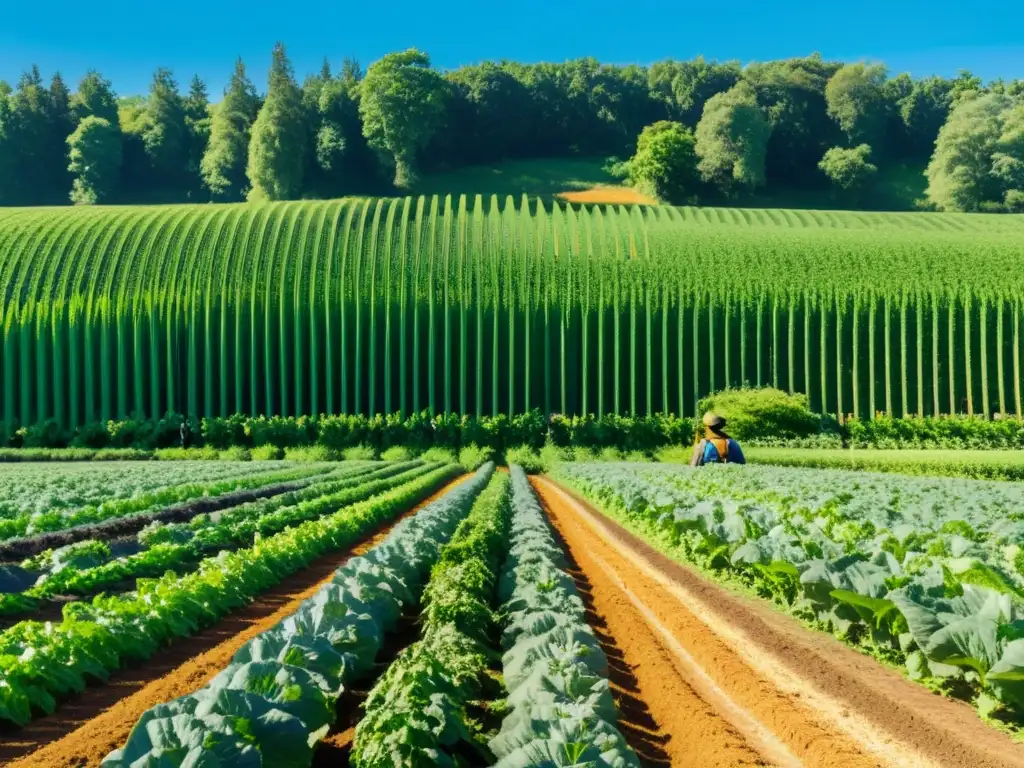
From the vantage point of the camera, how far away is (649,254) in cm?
4288

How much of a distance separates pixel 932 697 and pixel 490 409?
35.0 meters

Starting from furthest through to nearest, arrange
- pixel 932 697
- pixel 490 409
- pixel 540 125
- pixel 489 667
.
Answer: pixel 540 125, pixel 490 409, pixel 489 667, pixel 932 697

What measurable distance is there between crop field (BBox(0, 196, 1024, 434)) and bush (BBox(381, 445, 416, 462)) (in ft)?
8.73

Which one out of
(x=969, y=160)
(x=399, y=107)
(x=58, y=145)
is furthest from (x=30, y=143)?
(x=969, y=160)

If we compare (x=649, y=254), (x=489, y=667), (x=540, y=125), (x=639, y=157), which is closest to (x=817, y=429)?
(x=649, y=254)

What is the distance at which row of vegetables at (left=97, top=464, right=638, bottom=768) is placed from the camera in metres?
4.06

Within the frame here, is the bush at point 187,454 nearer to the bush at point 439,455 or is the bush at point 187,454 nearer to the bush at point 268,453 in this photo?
the bush at point 268,453

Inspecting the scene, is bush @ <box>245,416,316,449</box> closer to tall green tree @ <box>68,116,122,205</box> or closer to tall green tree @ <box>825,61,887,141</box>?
tall green tree @ <box>68,116,122,205</box>

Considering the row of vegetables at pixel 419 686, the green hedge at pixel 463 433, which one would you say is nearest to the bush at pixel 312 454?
the green hedge at pixel 463 433

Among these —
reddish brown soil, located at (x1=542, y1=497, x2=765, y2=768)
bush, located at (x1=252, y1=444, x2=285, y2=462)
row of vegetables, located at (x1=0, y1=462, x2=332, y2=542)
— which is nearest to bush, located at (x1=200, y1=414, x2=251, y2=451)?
bush, located at (x1=252, y1=444, x2=285, y2=462)

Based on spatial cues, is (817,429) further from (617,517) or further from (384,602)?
(384,602)

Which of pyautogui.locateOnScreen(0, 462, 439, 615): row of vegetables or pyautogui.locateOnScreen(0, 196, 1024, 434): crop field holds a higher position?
pyautogui.locateOnScreen(0, 196, 1024, 434): crop field

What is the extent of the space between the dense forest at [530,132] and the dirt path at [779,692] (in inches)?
2655

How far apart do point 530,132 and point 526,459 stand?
197ft
